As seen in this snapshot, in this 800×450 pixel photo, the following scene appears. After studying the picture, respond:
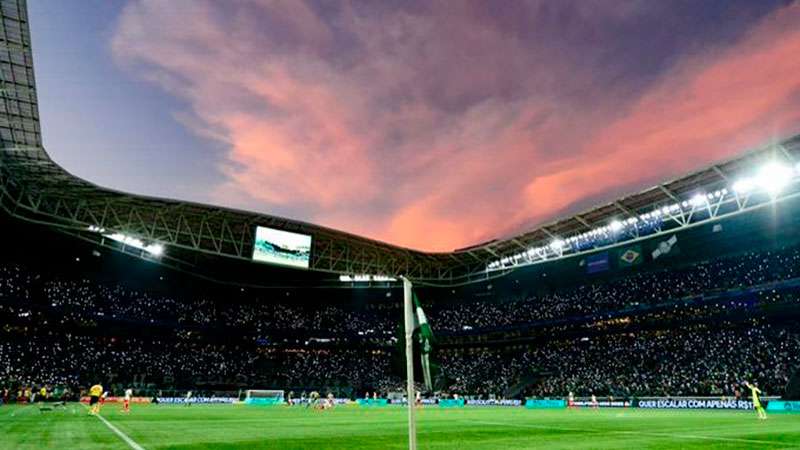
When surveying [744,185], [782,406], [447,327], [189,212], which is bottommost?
[782,406]

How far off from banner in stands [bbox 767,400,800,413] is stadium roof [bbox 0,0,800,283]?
13767 mm

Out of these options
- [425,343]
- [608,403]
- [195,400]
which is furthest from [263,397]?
[425,343]

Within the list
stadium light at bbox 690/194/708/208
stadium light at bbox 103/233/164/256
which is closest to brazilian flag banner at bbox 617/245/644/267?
stadium light at bbox 690/194/708/208

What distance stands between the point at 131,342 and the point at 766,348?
6302 centimetres

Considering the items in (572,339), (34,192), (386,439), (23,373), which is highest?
(34,192)

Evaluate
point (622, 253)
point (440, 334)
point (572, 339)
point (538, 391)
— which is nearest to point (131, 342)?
point (440, 334)

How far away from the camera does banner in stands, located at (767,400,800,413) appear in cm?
3152

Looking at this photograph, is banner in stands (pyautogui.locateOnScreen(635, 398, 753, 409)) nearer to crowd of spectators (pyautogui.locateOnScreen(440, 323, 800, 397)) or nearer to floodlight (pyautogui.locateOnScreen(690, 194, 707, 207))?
crowd of spectators (pyautogui.locateOnScreen(440, 323, 800, 397))

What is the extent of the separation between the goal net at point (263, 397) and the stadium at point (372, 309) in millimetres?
174

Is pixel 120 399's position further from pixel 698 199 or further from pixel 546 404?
pixel 698 199

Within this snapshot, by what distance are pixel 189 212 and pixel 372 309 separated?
38.6 meters

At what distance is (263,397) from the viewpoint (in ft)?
180

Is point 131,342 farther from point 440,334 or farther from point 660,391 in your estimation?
point 660,391

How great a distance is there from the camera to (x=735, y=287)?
1822 inches
